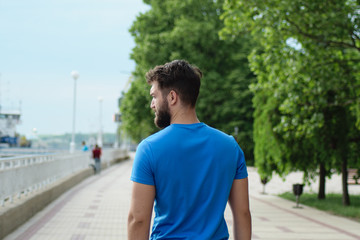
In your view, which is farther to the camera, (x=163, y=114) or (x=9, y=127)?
(x=9, y=127)

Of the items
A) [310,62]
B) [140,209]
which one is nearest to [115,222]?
[310,62]

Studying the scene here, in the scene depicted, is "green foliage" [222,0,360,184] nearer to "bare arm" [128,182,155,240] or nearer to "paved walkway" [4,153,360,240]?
"paved walkway" [4,153,360,240]

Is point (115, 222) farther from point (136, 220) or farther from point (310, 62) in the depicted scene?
point (136, 220)

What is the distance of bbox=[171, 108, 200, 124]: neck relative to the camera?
7.40ft

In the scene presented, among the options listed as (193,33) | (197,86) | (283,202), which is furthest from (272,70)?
(193,33)

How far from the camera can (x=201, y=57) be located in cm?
3328

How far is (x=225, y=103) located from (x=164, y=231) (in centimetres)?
3265

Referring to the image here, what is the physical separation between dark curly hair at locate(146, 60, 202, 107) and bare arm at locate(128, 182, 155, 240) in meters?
0.44

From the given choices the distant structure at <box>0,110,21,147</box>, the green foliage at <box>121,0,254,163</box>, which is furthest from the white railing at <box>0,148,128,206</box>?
the distant structure at <box>0,110,21,147</box>

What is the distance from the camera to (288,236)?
880 centimetres

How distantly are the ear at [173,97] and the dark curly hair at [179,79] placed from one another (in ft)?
0.04

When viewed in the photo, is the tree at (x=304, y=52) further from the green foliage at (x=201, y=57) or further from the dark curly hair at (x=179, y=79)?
the green foliage at (x=201, y=57)

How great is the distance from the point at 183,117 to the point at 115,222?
325 inches

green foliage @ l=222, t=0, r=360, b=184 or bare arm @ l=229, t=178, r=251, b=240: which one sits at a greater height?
green foliage @ l=222, t=0, r=360, b=184
